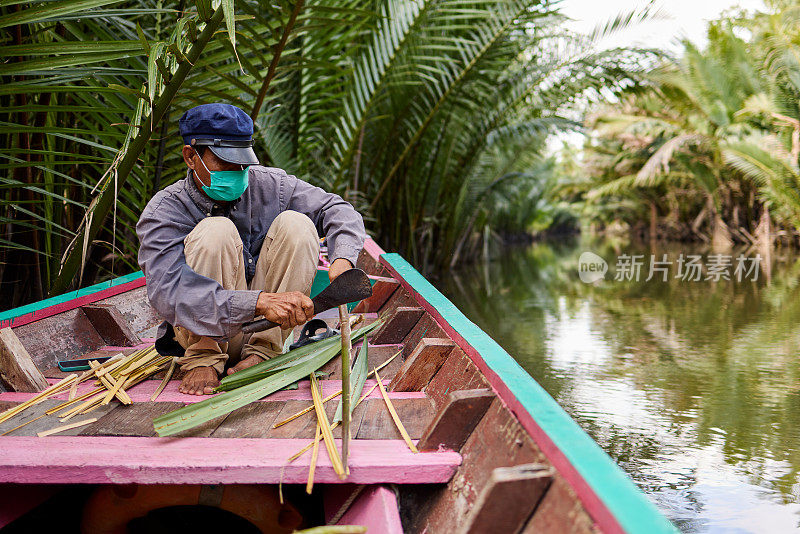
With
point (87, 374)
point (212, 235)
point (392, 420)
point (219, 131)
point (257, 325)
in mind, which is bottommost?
point (87, 374)

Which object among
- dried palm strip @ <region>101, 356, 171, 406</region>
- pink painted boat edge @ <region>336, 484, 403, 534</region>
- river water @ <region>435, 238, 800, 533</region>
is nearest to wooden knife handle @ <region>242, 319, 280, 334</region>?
dried palm strip @ <region>101, 356, 171, 406</region>

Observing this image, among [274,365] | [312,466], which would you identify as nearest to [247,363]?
[274,365]

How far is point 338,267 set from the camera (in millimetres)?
2068

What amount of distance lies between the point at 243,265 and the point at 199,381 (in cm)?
37

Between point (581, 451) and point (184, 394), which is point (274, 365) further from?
point (581, 451)

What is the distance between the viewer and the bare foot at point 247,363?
2074mm

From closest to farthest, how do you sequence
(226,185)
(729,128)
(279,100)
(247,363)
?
(226,185) < (247,363) < (279,100) < (729,128)

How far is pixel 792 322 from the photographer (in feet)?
17.2

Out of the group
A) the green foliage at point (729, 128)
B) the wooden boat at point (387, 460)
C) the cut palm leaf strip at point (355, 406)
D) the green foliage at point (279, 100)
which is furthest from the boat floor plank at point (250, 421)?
the green foliage at point (729, 128)

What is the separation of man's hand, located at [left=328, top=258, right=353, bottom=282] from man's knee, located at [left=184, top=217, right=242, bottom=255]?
288mm

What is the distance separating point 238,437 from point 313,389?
32cm

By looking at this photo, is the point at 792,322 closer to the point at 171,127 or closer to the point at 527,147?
the point at 171,127

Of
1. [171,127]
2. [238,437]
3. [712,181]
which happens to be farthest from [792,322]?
[712,181]

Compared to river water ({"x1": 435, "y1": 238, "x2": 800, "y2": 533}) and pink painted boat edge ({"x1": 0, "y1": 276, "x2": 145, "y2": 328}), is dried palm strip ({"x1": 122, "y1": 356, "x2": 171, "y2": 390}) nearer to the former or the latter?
pink painted boat edge ({"x1": 0, "y1": 276, "x2": 145, "y2": 328})
